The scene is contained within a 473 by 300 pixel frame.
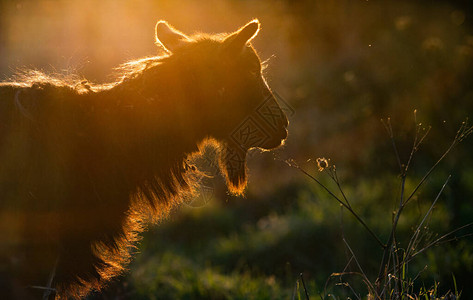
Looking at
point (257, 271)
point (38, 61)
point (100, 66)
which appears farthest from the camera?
point (38, 61)

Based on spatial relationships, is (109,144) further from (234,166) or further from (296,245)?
(296,245)

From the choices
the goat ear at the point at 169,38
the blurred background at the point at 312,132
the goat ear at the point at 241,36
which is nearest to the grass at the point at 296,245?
the blurred background at the point at 312,132

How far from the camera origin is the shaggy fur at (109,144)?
323 centimetres

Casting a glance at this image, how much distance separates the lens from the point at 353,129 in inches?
484

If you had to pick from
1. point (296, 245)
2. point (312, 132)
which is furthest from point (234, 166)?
point (312, 132)

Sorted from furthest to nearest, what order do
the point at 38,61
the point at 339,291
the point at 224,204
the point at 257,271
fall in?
the point at 38,61
the point at 224,204
the point at 257,271
the point at 339,291

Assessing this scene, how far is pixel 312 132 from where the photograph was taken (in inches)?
519

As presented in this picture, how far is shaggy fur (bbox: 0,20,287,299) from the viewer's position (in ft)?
10.6

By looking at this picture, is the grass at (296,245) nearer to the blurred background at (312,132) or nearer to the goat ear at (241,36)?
the blurred background at (312,132)

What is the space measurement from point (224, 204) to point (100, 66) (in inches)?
174

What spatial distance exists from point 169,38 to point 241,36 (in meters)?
0.53

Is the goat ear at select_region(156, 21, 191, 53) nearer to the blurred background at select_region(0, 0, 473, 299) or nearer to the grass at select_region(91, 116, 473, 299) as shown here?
the blurred background at select_region(0, 0, 473, 299)

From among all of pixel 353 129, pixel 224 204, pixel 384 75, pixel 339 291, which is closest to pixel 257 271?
pixel 339 291

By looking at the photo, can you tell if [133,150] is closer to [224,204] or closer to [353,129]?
[224,204]
